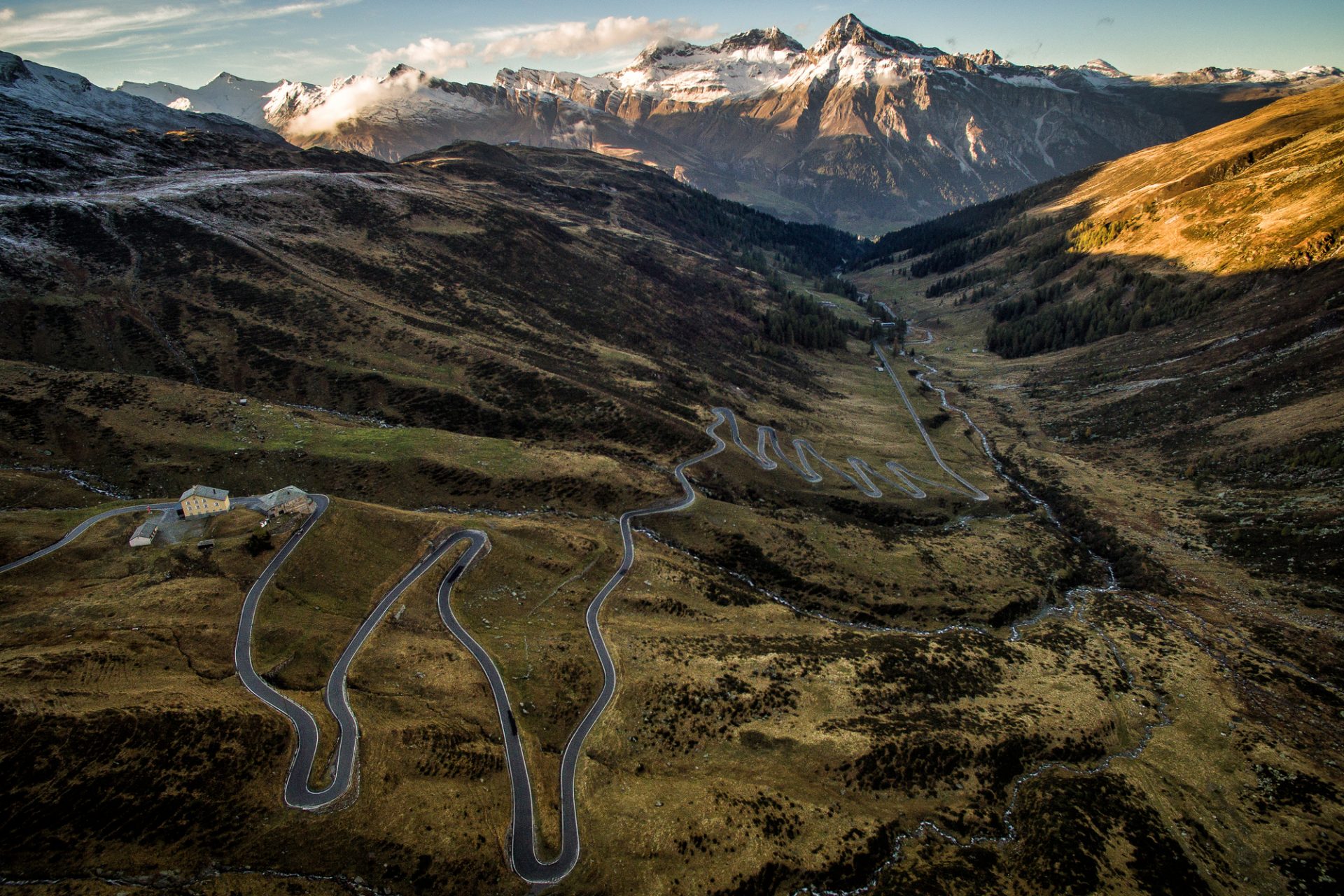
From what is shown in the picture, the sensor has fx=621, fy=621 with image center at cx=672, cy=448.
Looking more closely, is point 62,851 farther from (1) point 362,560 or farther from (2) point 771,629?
(2) point 771,629

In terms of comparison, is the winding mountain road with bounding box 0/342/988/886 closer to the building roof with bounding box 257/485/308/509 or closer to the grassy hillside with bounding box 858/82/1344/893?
the building roof with bounding box 257/485/308/509

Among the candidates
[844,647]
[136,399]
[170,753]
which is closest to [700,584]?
[844,647]

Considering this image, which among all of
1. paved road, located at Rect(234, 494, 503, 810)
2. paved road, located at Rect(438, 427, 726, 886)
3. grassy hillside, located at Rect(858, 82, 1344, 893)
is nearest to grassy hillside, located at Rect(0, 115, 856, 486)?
paved road, located at Rect(234, 494, 503, 810)

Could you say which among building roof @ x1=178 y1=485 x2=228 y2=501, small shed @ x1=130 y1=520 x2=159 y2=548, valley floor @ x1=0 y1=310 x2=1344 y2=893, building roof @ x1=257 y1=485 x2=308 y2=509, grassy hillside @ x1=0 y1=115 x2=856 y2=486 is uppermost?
grassy hillside @ x1=0 y1=115 x2=856 y2=486

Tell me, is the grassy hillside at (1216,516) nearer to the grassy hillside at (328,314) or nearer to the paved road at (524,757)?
the paved road at (524,757)

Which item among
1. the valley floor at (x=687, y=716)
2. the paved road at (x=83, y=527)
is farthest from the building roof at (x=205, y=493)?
the valley floor at (x=687, y=716)
